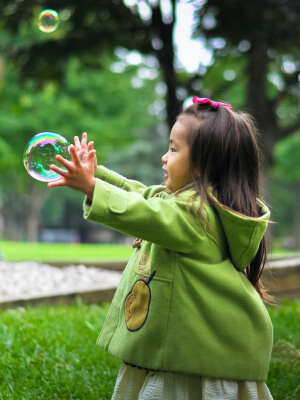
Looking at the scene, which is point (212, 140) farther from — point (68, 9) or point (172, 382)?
point (68, 9)

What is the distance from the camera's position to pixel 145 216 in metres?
2.07

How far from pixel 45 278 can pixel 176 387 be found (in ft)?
17.4

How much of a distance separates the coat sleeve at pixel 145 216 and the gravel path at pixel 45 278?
163 inches

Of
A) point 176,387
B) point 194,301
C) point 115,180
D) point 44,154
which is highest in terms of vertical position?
point 44,154

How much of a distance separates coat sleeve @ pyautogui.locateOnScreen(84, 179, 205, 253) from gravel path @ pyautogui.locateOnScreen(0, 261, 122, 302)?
413 cm

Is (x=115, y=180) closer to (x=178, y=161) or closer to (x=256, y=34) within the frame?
(x=178, y=161)

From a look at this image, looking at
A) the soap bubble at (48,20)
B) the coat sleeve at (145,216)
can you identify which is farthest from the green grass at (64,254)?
the coat sleeve at (145,216)

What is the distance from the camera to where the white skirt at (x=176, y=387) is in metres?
2.22

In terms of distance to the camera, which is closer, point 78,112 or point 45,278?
point 45,278

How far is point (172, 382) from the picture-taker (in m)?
2.26

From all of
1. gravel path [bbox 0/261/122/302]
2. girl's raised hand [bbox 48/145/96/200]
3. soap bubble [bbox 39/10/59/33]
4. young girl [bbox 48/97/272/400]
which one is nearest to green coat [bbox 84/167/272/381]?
young girl [bbox 48/97/272/400]

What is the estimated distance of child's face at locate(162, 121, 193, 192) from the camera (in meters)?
2.32

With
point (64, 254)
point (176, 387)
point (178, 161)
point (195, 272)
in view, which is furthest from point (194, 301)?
point (64, 254)

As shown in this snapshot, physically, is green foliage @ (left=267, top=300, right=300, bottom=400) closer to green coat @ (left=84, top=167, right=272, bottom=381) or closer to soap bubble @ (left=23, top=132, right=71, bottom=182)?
green coat @ (left=84, top=167, right=272, bottom=381)
